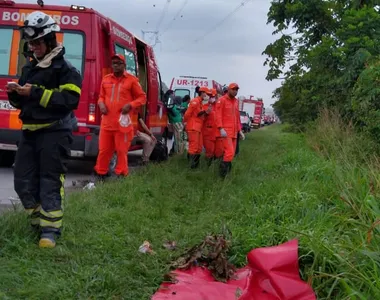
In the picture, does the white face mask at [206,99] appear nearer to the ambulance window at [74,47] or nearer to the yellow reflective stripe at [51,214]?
the ambulance window at [74,47]

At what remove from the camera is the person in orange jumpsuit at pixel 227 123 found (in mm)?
8055

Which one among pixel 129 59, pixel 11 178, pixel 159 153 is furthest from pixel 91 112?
pixel 159 153

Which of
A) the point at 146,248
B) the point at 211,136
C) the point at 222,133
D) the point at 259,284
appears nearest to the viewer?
the point at 259,284

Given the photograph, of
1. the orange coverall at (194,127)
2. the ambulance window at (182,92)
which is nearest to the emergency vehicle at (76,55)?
the orange coverall at (194,127)

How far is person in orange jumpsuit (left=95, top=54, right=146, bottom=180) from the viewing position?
22.6 feet

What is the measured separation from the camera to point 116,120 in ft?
22.7

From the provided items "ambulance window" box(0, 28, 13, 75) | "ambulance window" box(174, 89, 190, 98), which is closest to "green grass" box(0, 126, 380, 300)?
"ambulance window" box(0, 28, 13, 75)

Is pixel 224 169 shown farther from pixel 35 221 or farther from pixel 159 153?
pixel 35 221

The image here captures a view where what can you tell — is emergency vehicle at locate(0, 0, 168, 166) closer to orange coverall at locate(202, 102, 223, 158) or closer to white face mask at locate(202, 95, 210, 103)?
white face mask at locate(202, 95, 210, 103)

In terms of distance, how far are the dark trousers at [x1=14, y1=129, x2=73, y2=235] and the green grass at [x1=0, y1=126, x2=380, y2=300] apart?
0.73ft

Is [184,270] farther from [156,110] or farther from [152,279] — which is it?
[156,110]

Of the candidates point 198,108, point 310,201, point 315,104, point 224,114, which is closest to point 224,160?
point 224,114

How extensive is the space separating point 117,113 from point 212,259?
3.81m

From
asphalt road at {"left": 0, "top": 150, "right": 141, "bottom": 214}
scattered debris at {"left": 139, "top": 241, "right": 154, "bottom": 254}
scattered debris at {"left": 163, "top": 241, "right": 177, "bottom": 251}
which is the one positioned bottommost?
asphalt road at {"left": 0, "top": 150, "right": 141, "bottom": 214}
